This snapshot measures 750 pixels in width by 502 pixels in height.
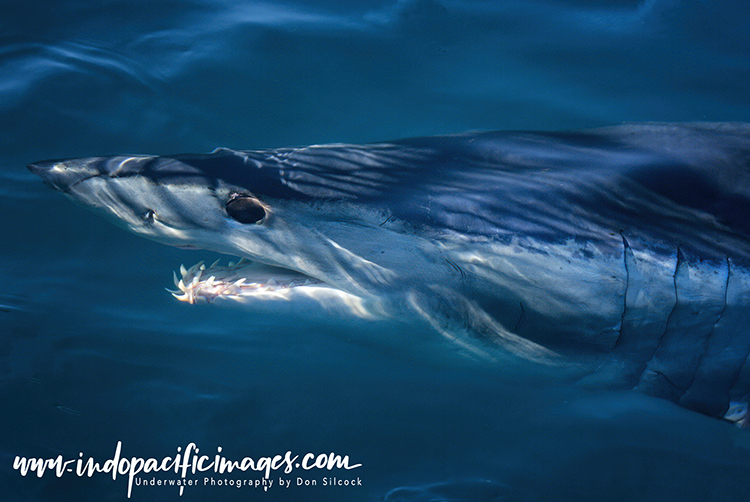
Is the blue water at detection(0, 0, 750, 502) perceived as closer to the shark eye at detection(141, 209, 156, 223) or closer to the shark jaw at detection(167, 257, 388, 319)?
the shark jaw at detection(167, 257, 388, 319)

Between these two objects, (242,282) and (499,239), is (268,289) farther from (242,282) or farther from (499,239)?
(499,239)

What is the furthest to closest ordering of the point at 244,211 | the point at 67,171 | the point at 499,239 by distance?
the point at 67,171 < the point at 244,211 < the point at 499,239

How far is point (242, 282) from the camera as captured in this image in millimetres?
2137

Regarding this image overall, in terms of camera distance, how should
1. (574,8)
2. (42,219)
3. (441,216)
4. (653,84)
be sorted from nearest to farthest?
1. (441,216)
2. (42,219)
3. (653,84)
4. (574,8)

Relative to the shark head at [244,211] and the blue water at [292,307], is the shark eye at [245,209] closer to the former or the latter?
the shark head at [244,211]

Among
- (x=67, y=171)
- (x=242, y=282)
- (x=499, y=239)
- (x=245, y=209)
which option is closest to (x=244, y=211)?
(x=245, y=209)

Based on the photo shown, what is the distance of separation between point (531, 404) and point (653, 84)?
→ 9.09 ft

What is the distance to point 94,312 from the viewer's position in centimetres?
277

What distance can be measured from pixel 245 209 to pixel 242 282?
33 centimetres

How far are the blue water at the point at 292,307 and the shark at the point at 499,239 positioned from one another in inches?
8.7

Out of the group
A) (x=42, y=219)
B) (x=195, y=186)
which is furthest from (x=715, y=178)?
(x=42, y=219)

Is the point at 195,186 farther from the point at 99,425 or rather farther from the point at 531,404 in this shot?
the point at 531,404

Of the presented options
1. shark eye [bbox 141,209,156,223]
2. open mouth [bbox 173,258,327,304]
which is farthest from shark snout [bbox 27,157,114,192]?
open mouth [bbox 173,258,327,304]

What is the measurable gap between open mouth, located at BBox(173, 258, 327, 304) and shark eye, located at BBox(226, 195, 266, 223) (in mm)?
280
